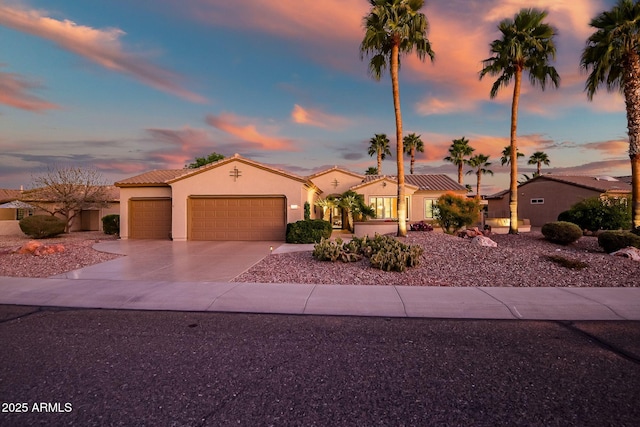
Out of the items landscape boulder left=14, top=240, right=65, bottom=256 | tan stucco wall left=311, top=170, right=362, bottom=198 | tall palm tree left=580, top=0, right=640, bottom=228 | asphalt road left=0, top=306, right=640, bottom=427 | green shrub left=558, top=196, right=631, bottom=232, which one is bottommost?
asphalt road left=0, top=306, right=640, bottom=427

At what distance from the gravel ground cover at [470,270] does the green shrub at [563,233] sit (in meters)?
1.01

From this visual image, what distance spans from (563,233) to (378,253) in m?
8.88

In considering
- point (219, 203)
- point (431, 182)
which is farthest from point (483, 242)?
point (431, 182)

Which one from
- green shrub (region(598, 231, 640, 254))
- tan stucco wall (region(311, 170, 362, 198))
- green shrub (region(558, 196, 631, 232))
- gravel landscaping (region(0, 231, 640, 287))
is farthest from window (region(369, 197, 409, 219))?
green shrub (region(598, 231, 640, 254))

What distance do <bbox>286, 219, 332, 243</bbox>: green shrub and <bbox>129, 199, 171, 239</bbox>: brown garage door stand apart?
837 centimetres

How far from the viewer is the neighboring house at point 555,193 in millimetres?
31438

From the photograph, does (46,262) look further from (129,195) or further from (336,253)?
(129,195)

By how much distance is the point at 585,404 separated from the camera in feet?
11.7

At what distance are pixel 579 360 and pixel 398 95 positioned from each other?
1523 centimetres

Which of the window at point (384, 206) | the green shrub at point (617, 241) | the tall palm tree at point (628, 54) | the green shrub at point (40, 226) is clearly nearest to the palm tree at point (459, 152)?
the window at point (384, 206)

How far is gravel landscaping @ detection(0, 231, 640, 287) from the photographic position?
9.49 meters

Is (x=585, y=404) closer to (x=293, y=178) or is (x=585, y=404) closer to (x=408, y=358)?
(x=408, y=358)

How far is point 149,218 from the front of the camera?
21.8 metres

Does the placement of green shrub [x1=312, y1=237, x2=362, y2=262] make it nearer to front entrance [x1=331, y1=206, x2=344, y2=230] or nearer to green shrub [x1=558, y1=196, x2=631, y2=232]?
green shrub [x1=558, y1=196, x2=631, y2=232]
